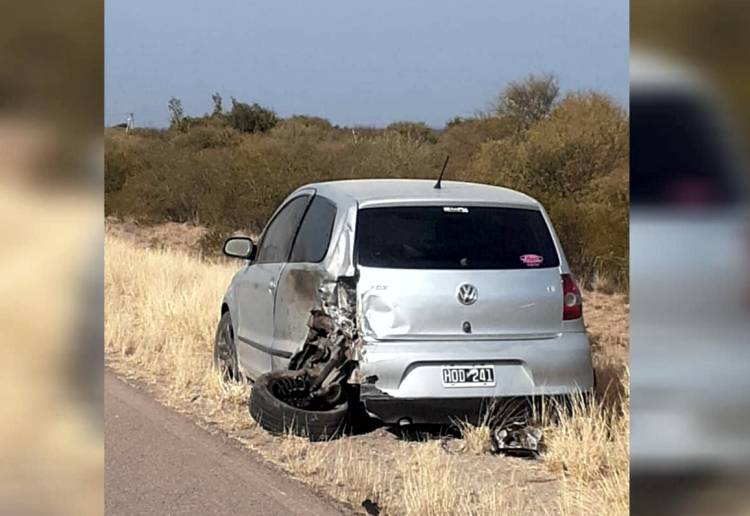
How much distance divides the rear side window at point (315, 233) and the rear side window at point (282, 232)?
0.13 meters

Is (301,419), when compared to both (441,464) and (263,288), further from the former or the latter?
(263,288)

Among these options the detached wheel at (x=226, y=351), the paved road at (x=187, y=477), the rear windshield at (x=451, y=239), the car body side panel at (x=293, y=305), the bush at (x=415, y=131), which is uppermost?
the bush at (x=415, y=131)

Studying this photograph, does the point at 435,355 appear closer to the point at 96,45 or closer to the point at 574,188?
the point at 96,45

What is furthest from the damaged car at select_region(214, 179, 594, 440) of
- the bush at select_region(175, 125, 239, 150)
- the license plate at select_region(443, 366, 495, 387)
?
the bush at select_region(175, 125, 239, 150)

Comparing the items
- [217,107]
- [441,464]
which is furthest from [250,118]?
[441,464]

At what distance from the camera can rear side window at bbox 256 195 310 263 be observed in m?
6.33

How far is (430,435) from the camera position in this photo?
561 cm

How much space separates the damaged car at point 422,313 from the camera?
5129mm

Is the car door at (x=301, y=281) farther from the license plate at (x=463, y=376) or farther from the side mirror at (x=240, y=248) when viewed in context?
the license plate at (x=463, y=376)

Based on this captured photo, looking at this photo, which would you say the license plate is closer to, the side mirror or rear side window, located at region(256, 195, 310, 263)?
rear side window, located at region(256, 195, 310, 263)

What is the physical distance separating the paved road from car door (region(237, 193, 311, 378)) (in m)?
0.52

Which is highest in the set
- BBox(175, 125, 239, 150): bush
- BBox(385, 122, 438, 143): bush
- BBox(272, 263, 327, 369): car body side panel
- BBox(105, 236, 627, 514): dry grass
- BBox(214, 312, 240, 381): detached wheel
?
BBox(175, 125, 239, 150): bush

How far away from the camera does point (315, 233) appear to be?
5918mm

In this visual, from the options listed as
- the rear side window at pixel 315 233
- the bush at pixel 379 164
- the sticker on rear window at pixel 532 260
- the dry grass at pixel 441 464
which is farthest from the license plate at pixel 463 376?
the bush at pixel 379 164
